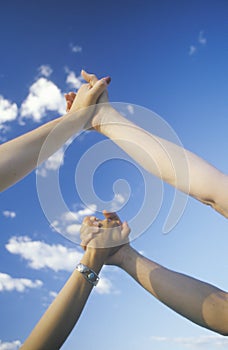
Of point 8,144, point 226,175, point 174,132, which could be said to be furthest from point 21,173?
point 226,175

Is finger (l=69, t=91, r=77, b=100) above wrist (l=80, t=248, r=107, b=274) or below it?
above

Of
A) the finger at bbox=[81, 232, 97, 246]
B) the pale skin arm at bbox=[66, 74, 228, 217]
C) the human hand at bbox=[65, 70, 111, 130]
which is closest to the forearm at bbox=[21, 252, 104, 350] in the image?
the finger at bbox=[81, 232, 97, 246]

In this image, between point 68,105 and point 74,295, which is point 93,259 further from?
point 68,105

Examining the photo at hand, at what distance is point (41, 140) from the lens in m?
2.57

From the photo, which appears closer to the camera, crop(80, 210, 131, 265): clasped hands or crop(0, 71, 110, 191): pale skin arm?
crop(0, 71, 110, 191): pale skin arm

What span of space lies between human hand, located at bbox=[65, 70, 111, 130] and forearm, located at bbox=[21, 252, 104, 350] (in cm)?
104

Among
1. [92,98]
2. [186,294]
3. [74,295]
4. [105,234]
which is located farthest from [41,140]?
[186,294]

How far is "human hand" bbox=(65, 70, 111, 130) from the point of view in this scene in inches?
112

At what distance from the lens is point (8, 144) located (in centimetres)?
239

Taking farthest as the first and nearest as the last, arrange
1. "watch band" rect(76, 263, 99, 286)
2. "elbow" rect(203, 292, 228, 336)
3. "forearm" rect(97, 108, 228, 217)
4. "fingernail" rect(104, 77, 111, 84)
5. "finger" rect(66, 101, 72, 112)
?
"finger" rect(66, 101, 72, 112), "fingernail" rect(104, 77, 111, 84), "watch band" rect(76, 263, 99, 286), "elbow" rect(203, 292, 228, 336), "forearm" rect(97, 108, 228, 217)

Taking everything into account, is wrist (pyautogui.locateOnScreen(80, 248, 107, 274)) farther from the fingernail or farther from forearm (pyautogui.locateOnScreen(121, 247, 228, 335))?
the fingernail

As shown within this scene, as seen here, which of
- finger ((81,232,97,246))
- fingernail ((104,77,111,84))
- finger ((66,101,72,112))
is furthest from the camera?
finger ((66,101,72,112))

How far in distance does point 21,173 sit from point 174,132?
3.03 ft

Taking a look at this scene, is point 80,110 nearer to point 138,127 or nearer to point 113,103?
point 113,103
